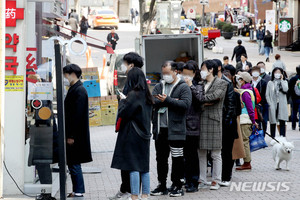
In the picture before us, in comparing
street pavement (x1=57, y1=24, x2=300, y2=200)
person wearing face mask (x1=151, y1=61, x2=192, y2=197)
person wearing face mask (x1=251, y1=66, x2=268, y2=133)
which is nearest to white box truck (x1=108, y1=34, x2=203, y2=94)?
street pavement (x1=57, y1=24, x2=300, y2=200)

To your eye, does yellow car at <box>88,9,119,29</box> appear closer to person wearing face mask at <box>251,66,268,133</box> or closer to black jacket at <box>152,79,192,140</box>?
person wearing face mask at <box>251,66,268,133</box>

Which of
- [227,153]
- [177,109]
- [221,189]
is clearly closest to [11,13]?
[177,109]

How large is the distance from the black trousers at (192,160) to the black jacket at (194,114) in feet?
0.37

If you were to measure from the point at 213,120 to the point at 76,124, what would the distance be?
2078 mm

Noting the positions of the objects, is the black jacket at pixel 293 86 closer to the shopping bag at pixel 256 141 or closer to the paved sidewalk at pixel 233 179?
the paved sidewalk at pixel 233 179

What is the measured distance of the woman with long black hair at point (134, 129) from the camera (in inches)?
302

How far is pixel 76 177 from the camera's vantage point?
27.4 ft

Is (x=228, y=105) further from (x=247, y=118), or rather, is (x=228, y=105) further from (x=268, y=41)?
(x=268, y=41)

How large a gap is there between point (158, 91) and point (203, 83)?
2.71 ft

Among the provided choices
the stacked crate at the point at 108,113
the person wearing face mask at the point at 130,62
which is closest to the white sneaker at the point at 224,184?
the person wearing face mask at the point at 130,62

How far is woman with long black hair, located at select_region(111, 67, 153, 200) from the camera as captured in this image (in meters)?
7.68

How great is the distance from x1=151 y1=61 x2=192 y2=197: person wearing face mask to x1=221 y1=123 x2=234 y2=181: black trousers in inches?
38.5

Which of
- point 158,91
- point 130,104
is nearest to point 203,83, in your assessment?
point 158,91

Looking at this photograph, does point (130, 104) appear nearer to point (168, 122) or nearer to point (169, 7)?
point (168, 122)
